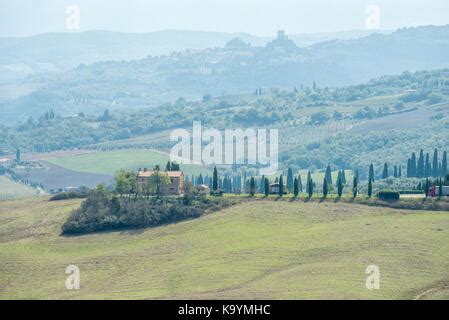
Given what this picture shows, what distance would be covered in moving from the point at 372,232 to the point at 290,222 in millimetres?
10623

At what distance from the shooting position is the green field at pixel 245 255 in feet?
331

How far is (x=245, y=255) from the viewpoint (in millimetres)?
112875

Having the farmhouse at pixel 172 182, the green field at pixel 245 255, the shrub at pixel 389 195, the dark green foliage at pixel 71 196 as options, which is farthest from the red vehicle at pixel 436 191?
the dark green foliage at pixel 71 196

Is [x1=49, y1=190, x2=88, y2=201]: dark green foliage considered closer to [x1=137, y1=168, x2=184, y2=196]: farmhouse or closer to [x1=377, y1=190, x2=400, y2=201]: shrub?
[x1=137, y1=168, x2=184, y2=196]: farmhouse

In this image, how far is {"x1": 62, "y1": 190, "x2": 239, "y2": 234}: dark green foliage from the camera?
419 ft

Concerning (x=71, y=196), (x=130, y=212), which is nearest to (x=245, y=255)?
(x=130, y=212)

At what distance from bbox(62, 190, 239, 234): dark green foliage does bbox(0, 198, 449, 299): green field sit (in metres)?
1.61

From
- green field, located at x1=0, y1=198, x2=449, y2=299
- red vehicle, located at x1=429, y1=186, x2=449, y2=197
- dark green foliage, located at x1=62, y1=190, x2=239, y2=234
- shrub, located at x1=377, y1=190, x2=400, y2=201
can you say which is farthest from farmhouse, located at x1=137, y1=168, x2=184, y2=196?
red vehicle, located at x1=429, y1=186, x2=449, y2=197

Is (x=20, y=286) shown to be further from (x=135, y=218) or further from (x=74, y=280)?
(x=135, y=218)

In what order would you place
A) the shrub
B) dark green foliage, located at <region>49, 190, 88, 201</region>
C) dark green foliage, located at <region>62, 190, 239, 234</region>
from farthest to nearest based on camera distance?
dark green foliage, located at <region>49, 190, 88, 201</region>
the shrub
dark green foliage, located at <region>62, 190, 239, 234</region>

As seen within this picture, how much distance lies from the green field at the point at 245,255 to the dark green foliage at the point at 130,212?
63.5 inches

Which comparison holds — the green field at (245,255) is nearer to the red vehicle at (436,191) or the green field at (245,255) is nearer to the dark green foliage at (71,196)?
the red vehicle at (436,191)

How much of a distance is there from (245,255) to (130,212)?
19.2 metres
